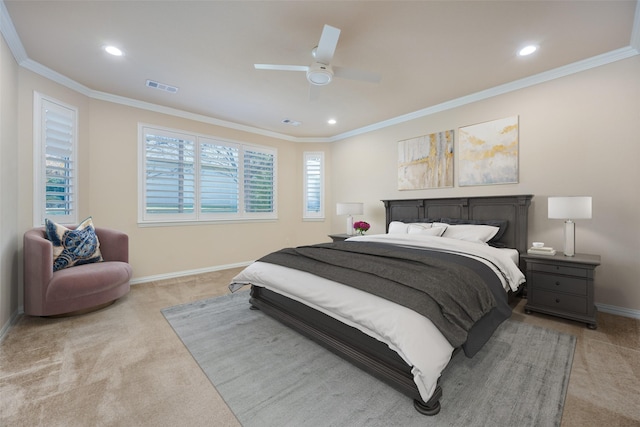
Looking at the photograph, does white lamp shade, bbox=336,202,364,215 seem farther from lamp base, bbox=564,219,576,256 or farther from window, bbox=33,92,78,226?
window, bbox=33,92,78,226

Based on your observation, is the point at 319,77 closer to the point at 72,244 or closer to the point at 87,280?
the point at 87,280

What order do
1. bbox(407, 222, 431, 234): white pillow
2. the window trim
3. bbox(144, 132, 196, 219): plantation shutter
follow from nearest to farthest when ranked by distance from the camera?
bbox(407, 222, 431, 234): white pillow, bbox(144, 132, 196, 219): plantation shutter, the window trim

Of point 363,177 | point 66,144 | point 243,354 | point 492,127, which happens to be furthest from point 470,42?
point 66,144

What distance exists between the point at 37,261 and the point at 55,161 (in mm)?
1417

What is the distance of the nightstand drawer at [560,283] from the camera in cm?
262

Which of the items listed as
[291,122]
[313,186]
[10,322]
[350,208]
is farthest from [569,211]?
[10,322]

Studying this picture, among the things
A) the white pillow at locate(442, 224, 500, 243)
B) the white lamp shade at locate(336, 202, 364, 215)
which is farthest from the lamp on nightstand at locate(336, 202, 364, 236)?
the white pillow at locate(442, 224, 500, 243)

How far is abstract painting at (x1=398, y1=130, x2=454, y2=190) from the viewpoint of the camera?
13.7 ft

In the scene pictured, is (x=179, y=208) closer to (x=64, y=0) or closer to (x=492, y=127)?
(x=64, y=0)

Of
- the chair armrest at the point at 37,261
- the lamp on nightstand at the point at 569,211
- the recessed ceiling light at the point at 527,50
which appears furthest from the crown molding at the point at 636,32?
the chair armrest at the point at 37,261

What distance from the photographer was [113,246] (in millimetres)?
3438

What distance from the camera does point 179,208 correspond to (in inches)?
179

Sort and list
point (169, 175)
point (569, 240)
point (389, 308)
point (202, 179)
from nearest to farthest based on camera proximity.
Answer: point (389, 308) → point (569, 240) → point (169, 175) → point (202, 179)

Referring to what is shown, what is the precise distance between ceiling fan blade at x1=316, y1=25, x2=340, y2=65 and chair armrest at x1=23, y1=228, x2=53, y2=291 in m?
3.16
